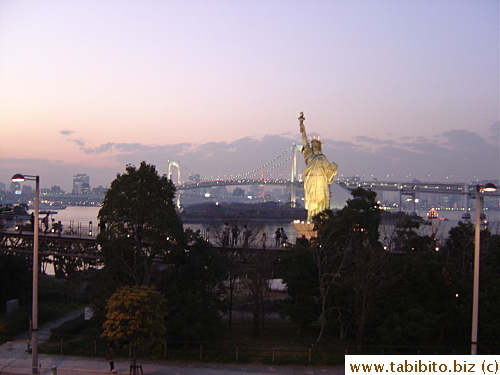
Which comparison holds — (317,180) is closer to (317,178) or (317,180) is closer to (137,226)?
(317,178)

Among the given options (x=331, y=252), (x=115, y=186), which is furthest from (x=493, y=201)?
(x=115, y=186)

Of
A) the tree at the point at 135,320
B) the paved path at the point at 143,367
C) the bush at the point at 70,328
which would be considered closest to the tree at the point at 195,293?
the paved path at the point at 143,367

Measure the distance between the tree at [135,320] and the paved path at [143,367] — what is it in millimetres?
961

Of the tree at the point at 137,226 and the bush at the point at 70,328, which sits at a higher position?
the tree at the point at 137,226

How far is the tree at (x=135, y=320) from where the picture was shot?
1024cm

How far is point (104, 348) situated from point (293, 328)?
5.91 meters

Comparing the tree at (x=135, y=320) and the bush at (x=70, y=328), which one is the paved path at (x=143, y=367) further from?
the bush at (x=70, y=328)

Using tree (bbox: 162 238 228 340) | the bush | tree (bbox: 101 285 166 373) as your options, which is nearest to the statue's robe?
tree (bbox: 162 238 228 340)

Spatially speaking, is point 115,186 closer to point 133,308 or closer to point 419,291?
point 133,308

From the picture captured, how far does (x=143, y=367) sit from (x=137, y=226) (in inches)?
154

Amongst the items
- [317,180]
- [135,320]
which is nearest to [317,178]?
[317,180]

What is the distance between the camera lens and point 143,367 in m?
11.2

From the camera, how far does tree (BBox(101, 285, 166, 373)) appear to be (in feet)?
33.6

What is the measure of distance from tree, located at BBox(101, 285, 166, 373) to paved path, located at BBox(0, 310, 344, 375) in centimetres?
96
